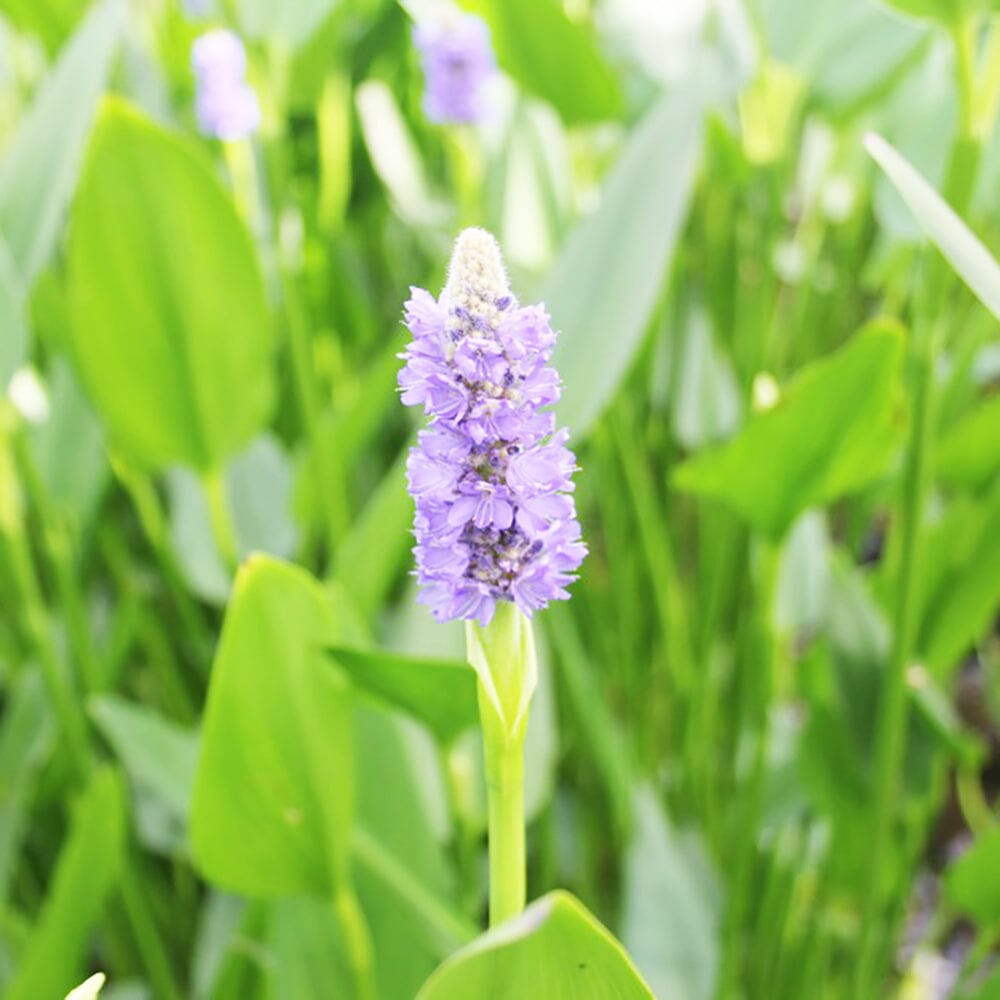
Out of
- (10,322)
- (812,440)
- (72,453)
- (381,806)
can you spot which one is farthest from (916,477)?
(72,453)

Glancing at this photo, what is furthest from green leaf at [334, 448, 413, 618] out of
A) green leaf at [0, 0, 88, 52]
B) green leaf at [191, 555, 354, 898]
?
green leaf at [0, 0, 88, 52]

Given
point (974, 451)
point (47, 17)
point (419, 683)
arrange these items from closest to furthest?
1. point (419, 683)
2. point (974, 451)
3. point (47, 17)

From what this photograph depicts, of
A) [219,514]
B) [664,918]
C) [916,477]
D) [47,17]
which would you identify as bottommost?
[664,918]

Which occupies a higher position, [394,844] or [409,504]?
[409,504]

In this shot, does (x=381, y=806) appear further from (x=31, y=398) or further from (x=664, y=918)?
(x=31, y=398)

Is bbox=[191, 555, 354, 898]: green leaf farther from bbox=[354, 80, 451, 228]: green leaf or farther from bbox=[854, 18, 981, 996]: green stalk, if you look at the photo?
bbox=[354, 80, 451, 228]: green leaf

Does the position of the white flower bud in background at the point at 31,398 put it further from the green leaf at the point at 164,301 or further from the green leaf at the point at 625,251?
the green leaf at the point at 625,251
